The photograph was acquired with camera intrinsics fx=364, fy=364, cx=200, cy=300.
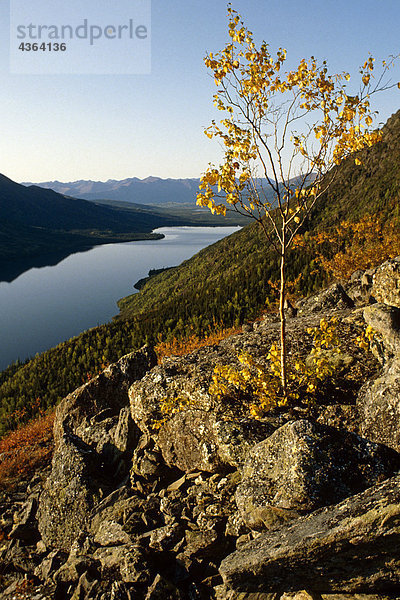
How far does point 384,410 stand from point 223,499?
11.4 ft

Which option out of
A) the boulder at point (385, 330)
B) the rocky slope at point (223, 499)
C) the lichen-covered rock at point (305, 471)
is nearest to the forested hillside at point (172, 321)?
the boulder at point (385, 330)

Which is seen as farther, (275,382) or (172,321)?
(172,321)

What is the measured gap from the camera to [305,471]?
5957mm

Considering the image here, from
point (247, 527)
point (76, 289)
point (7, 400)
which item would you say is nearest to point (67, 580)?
point (247, 527)

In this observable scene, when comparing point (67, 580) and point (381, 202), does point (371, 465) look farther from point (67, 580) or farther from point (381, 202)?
point (381, 202)

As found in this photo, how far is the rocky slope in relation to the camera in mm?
4754

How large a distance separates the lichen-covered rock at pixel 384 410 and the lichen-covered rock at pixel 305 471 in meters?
0.34

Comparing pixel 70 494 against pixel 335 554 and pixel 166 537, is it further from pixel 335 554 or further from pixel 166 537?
pixel 335 554

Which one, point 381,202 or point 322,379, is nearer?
point 322,379

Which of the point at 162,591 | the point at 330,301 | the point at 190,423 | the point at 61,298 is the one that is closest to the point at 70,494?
the point at 190,423

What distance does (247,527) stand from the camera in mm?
6195

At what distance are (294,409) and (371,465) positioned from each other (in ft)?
7.58

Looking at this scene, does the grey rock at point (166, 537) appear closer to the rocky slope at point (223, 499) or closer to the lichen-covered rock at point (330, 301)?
the rocky slope at point (223, 499)

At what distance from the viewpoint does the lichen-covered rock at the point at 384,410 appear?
255 inches
